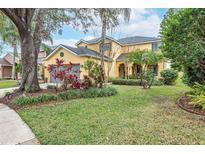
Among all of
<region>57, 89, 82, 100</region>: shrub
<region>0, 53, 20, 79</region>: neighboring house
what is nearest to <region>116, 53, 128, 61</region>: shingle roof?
<region>57, 89, 82, 100</region>: shrub

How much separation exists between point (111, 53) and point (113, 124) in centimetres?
1800

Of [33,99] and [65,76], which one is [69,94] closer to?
[65,76]

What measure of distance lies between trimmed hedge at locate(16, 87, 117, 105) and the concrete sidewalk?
4.58 ft

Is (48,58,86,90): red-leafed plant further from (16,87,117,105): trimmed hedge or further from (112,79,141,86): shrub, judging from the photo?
(112,79,141,86): shrub

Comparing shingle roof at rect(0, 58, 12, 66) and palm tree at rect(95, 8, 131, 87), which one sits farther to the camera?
shingle roof at rect(0, 58, 12, 66)

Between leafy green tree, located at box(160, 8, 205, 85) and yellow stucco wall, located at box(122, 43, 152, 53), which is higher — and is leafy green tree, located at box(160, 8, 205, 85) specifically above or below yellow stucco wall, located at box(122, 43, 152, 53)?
below

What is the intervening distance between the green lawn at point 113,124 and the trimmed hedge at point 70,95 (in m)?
0.93

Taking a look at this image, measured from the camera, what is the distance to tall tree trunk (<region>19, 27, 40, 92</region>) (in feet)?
32.6

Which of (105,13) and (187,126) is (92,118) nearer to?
(187,126)

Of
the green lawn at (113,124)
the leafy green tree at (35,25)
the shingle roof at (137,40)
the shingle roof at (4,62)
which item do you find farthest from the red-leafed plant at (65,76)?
the shingle roof at (4,62)

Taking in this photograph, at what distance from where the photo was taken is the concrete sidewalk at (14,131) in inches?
179
